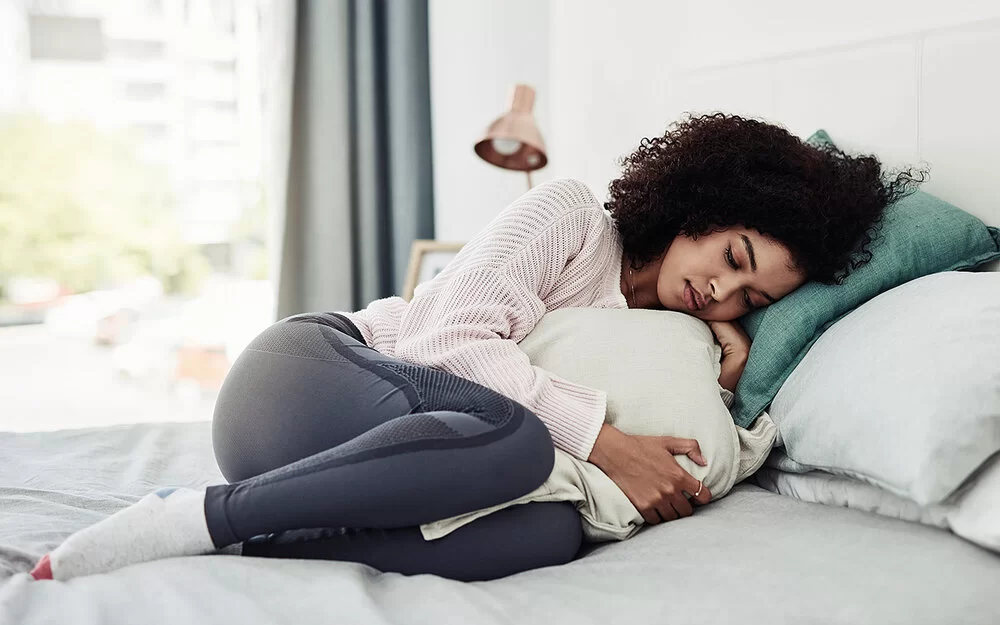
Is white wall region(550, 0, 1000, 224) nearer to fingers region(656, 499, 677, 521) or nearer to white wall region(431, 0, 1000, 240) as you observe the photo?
white wall region(431, 0, 1000, 240)

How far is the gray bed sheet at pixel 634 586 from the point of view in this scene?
80 centimetres

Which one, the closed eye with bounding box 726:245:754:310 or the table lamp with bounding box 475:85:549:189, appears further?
the table lamp with bounding box 475:85:549:189

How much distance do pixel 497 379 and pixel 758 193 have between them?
57 cm

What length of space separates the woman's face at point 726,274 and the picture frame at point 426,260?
1.40m

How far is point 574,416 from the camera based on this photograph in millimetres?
1139

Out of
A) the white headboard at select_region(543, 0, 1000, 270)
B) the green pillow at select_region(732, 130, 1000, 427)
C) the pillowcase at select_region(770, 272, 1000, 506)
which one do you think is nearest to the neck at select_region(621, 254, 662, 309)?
the green pillow at select_region(732, 130, 1000, 427)

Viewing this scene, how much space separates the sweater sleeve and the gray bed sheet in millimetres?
206

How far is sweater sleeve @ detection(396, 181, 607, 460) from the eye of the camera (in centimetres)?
116

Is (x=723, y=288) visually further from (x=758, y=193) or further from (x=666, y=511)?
(x=666, y=511)

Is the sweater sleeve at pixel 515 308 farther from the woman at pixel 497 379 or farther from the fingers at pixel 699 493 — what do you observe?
the fingers at pixel 699 493

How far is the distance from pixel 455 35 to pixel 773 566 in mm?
2615

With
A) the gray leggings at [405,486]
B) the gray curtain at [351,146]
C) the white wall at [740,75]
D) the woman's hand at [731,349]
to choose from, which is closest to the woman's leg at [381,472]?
the gray leggings at [405,486]

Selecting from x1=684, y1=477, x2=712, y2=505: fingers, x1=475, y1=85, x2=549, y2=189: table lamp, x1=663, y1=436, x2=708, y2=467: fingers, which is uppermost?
x1=475, y1=85, x2=549, y2=189: table lamp

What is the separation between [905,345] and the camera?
104cm
